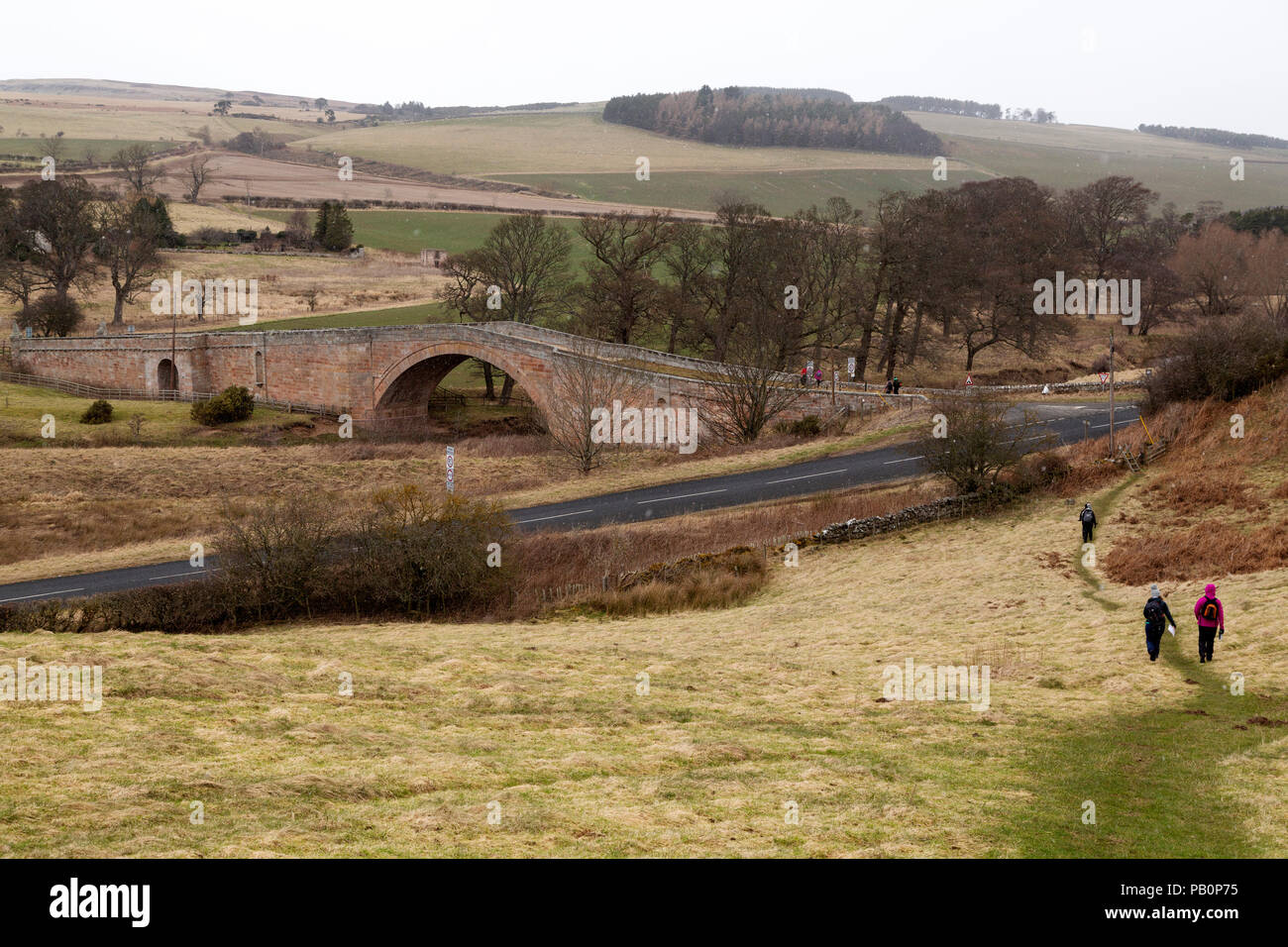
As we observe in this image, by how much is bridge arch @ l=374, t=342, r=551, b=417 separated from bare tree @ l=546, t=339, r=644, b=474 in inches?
187

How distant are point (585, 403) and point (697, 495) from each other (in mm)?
9829

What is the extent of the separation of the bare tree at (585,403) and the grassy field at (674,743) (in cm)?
2144

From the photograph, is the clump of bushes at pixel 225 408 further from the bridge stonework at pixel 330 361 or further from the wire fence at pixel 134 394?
the bridge stonework at pixel 330 361

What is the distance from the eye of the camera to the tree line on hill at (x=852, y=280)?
196ft

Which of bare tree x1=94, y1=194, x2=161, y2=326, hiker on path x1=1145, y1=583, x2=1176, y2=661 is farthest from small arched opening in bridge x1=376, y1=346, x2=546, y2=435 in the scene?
hiker on path x1=1145, y1=583, x2=1176, y2=661

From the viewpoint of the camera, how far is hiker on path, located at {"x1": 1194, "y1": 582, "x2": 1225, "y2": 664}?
56.5 ft

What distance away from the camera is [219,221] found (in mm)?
107500

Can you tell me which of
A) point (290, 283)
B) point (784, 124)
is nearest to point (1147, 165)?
point (784, 124)

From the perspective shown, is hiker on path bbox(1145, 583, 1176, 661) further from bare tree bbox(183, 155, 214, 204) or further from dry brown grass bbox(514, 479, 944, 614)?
bare tree bbox(183, 155, 214, 204)

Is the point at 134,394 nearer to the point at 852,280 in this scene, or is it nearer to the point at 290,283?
the point at 290,283

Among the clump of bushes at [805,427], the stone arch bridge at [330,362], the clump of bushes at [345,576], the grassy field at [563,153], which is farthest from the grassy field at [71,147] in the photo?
the clump of bushes at [345,576]

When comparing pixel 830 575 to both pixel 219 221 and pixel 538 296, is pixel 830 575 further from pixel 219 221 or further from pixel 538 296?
pixel 219 221

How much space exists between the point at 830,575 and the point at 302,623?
13051 mm

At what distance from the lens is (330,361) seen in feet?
210
